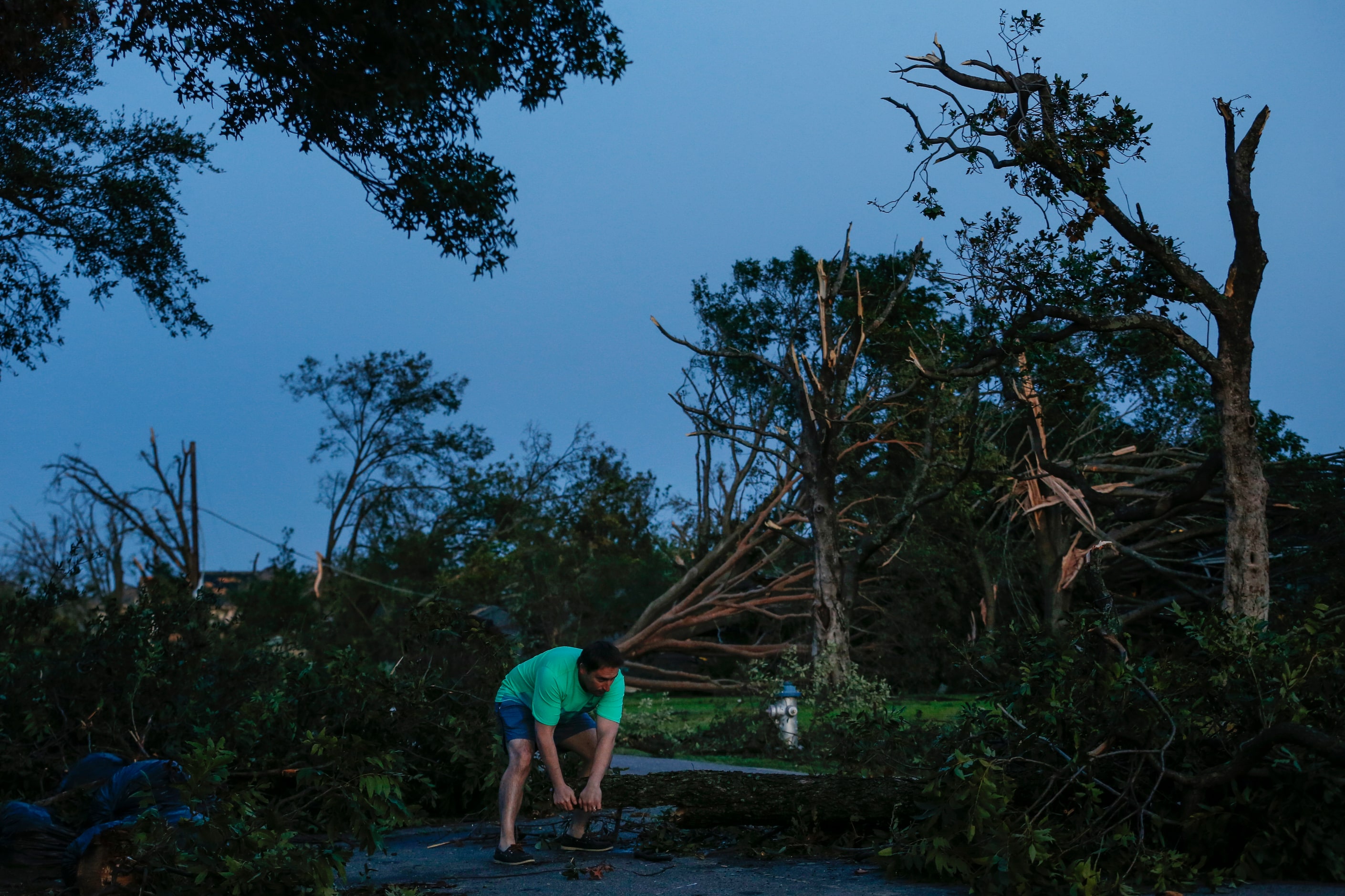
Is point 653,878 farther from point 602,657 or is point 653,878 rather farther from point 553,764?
point 602,657

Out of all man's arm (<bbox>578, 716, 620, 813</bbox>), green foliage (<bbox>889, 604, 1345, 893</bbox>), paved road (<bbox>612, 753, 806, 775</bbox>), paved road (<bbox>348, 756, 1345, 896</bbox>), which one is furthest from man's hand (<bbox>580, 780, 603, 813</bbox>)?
paved road (<bbox>612, 753, 806, 775</bbox>)

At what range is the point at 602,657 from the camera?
5438 mm

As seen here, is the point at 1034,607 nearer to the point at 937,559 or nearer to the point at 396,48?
the point at 937,559

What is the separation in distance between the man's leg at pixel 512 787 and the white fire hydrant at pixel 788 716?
6.86 metres

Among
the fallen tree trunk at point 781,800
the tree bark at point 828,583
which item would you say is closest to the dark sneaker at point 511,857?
the fallen tree trunk at point 781,800

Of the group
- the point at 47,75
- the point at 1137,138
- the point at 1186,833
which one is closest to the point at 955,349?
the point at 1137,138

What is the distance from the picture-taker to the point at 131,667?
7.23 metres

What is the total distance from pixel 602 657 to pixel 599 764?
57cm

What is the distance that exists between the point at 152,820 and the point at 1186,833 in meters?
→ 4.66

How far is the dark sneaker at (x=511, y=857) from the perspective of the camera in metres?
5.57

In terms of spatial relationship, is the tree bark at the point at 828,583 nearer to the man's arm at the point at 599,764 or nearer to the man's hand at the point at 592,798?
the man's arm at the point at 599,764

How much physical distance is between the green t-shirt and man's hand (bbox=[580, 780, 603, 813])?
377 mm

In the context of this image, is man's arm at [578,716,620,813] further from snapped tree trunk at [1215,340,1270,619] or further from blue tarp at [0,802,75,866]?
snapped tree trunk at [1215,340,1270,619]

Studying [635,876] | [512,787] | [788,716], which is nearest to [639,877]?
[635,876]
